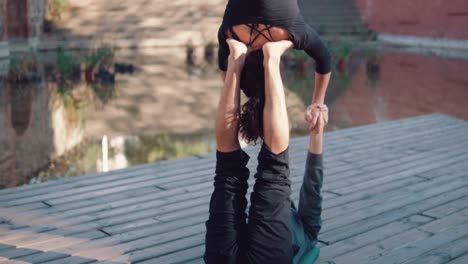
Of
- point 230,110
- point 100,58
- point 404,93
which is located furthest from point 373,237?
point 100,58

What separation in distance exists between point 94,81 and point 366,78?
4544 millimetres

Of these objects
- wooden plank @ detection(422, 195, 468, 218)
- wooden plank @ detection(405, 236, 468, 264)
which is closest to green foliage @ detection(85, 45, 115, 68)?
wooden plank @ detection(422, 195, 468, 218)

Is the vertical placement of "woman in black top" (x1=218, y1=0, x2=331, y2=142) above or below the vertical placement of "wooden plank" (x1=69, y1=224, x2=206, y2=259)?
above

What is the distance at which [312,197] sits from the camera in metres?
2.25

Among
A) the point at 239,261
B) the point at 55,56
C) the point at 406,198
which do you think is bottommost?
the point at 55,56

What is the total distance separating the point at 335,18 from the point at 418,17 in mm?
2333

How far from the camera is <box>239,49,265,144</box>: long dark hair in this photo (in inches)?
77.7

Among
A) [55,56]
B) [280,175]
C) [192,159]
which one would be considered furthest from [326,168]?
[55,56]

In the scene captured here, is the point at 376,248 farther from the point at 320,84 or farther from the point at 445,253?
the point at 320,84

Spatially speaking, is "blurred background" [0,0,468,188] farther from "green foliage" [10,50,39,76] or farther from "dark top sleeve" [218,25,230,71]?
"dark top sleeve" [218,25,230,71]

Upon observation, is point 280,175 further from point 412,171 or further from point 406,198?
point 412,171

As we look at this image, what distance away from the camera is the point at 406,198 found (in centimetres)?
318

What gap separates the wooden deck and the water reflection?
5.21 ft

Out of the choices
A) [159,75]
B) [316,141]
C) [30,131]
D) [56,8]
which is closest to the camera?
[316,141]
